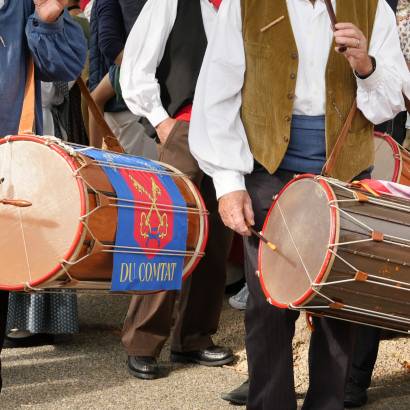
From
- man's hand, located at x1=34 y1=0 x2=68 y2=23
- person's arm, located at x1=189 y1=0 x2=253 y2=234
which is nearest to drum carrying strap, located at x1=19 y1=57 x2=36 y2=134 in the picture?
man's hand, located at x1=34 y1=0 x2=68 y2=23

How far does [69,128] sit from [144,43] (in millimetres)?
1268

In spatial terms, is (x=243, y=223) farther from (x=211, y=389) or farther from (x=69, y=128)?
(x=69, y=128)

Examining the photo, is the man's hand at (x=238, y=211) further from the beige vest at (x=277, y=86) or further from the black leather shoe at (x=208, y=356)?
the black leather shoe at (x=208, y=356)

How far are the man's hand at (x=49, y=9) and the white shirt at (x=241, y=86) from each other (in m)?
0.57

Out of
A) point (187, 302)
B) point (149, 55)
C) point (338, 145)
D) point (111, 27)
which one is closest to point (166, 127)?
point (149, 55)

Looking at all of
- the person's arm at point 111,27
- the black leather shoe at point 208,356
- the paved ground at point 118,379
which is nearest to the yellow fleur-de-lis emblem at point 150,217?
the paved ground at point 118,379

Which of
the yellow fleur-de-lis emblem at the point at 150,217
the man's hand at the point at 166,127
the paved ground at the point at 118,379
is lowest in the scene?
the paved ground at the point at 118,379

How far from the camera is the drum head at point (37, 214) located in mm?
3217

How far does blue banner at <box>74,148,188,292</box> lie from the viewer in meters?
3.37

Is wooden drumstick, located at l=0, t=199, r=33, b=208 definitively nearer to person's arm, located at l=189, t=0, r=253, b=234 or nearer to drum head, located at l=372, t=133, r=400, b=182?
person's arm, located at l=189, t=0, r=253, b=234

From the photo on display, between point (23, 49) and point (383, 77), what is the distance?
1347 mm

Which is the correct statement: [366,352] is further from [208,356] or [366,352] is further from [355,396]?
[208,356]

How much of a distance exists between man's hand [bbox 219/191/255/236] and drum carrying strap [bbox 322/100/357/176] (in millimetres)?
291

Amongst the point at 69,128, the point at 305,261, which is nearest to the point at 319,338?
the point at 305,261
